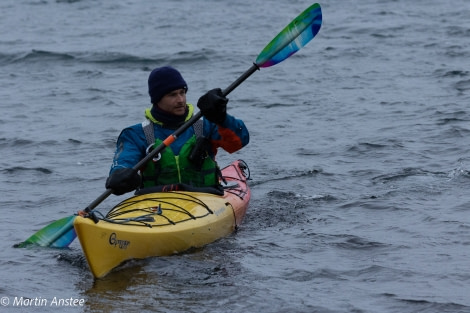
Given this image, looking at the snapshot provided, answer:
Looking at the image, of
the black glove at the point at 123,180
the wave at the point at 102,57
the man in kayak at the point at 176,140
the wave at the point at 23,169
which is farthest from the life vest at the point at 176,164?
the wave at the point at 102,57

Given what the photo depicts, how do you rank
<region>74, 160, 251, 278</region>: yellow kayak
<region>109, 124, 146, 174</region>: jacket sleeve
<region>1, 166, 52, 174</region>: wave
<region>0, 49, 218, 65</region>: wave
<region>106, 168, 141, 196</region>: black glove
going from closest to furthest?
<region>74, 160, 251, 278</region>: yellow kayak
<region>106, 168, 141, 196</region>: black glove
<region>109, 124, 146, 174</region>: jacket sleeve
<region>1, 166, 52, 174</region>: wave
<region>0, 49, 218, 65</region>: wave

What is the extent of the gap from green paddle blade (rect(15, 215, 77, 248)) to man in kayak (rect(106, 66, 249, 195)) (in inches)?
22.0

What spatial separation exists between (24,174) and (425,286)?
507cm

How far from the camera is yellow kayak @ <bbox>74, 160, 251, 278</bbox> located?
19.9 ft

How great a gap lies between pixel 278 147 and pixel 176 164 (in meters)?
3.68

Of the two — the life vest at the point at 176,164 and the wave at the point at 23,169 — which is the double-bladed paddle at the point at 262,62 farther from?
the wave at the point at 23,169

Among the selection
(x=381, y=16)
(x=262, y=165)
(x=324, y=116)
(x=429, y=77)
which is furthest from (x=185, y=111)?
(x=381, y=16)

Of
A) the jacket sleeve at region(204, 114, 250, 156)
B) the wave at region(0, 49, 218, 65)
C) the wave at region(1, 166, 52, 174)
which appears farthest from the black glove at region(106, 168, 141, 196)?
the wave at region(0, 49, 218, 65)

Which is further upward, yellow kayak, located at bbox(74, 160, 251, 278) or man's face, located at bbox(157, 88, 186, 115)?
man's face, located at bbox(157, 88, 186, 115)

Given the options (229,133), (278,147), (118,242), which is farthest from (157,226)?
(278,147)

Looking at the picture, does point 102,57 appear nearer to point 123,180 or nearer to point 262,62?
point 262,62

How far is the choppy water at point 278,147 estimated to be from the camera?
6074mm

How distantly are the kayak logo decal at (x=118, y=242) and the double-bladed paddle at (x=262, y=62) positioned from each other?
634 mm

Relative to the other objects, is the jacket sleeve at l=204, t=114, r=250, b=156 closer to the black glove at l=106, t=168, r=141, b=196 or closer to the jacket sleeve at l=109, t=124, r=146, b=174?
the jacket sleeve at l=109, t=124, r=146, b=174
